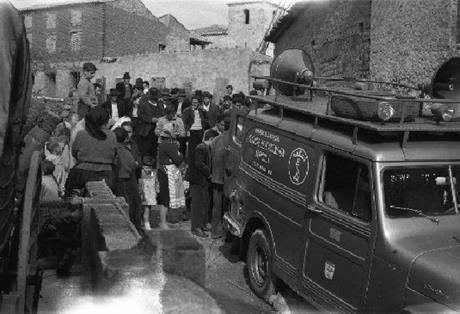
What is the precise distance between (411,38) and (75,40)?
104 feet

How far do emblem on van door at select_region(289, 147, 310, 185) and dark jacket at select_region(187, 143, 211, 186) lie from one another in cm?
315

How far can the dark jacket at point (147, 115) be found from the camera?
41.5 ft

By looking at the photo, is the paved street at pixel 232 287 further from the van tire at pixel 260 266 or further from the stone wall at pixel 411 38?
the stone wall at pixel 411 38

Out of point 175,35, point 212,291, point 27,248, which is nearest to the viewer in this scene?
point 27,248

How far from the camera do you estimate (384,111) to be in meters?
5.12

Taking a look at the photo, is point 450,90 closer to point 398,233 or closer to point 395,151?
point 395,151

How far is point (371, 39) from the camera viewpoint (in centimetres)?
1394

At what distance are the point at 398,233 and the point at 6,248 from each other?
322 cm

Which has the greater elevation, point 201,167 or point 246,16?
point 246,16

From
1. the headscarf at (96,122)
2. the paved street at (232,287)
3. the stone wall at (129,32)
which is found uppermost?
the stone wall at (129,32)

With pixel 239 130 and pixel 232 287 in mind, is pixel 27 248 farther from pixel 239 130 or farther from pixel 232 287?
pixel 239 130

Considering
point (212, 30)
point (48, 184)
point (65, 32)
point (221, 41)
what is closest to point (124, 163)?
point (48, 184)

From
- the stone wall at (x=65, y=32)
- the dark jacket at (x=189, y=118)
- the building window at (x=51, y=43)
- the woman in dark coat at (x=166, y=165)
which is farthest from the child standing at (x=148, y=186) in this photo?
the building window at (x=51, y=43)

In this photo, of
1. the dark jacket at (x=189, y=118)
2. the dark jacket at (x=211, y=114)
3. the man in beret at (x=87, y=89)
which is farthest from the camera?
the dark jacket at (x=189, y=118)
